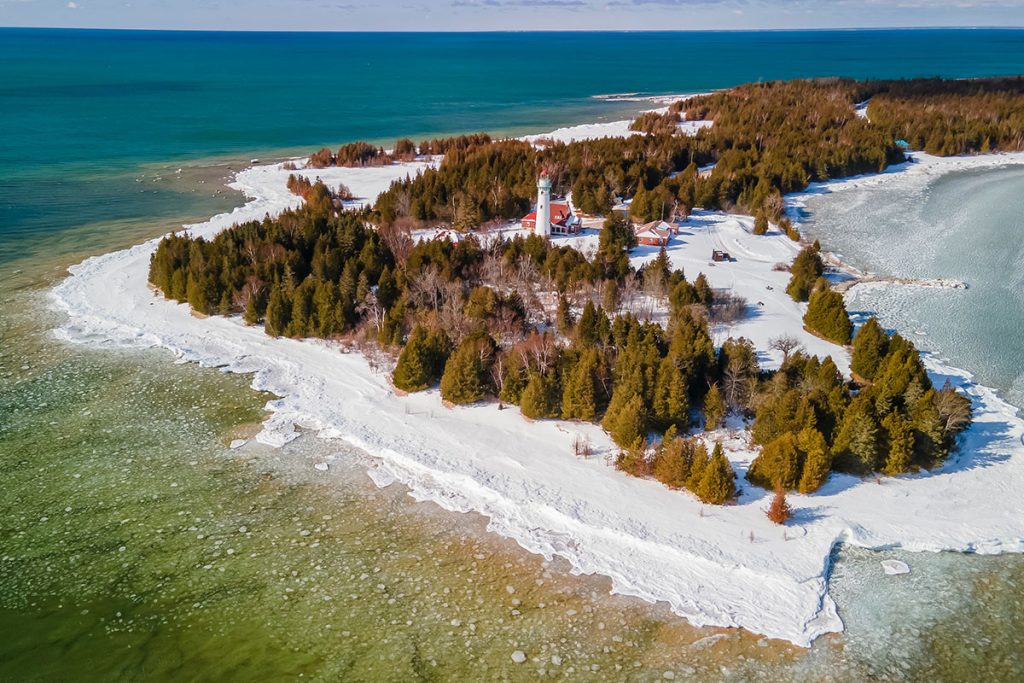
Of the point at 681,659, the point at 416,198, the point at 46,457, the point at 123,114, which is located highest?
the point at 123,114

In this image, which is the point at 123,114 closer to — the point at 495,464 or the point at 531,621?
the point at 495,464

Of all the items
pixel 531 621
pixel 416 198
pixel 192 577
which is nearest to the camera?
pixel 531 621

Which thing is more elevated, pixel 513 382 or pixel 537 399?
pixel 513 382

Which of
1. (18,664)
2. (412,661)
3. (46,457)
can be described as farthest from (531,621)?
(46,457)

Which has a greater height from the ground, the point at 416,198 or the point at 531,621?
the point at 416,198

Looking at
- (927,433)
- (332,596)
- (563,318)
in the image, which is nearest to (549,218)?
(563,318)

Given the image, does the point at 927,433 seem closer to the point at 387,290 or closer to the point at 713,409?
the point at 713,409

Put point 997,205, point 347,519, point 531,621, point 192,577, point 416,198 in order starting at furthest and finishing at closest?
point 997,205, point 416,198, point 347,519, point 192,577, point 531,621

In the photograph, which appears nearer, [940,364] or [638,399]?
[638,399]
